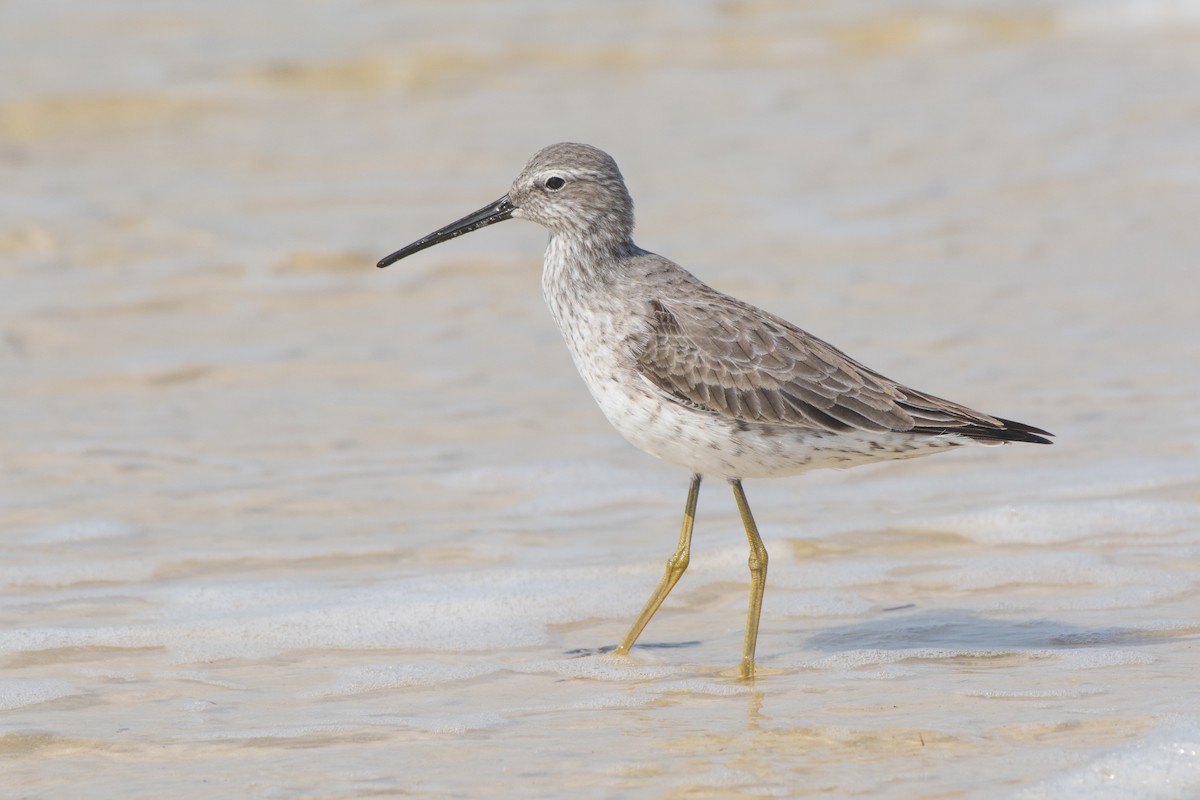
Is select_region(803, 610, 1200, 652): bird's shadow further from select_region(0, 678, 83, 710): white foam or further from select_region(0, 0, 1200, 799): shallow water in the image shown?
select_region(0, 678, 83, 710): white foam

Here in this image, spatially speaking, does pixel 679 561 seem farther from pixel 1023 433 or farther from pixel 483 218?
pixel 483 218

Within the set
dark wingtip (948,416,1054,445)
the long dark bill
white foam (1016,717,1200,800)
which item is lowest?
white foam (1016,717,1200,800)

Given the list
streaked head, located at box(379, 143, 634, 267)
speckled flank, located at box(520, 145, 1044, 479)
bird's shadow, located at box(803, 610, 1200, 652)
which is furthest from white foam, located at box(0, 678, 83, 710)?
bird's shadow, located at box(803, 610, 1200, 652)

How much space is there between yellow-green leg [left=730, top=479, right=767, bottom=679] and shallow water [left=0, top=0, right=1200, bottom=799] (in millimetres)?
117

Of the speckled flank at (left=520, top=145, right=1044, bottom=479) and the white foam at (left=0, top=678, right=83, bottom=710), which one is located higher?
the speckled flank at (left=520, top=145, right=1044, bottom=479)

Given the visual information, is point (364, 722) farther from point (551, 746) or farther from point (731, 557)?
point (731, 557)

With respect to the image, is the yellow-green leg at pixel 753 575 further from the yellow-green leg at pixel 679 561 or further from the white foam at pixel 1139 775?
the white foam at pixel 1139 775

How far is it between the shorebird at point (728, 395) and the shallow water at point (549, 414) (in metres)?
0.76

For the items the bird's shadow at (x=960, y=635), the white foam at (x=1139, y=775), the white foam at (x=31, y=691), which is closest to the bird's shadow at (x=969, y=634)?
the bird's shadow at (x=960, y=635)

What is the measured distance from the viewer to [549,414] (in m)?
10.2

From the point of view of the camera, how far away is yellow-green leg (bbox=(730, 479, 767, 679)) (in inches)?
263

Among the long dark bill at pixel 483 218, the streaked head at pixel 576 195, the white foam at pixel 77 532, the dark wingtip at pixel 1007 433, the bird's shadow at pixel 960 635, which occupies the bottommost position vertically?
the white foam at pixel 77 532

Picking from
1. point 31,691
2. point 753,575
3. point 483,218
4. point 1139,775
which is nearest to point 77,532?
point 31,691

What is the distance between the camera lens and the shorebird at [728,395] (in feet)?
22.3
